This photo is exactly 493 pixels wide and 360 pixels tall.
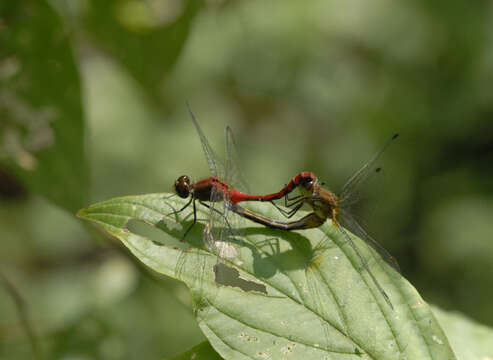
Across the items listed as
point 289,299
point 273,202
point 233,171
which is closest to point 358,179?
point 273,202

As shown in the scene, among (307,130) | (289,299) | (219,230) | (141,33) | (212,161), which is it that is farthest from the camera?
(307,130)

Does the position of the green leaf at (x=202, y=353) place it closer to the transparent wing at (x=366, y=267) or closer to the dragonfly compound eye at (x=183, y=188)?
the transparent wing at (x=366, y=267)

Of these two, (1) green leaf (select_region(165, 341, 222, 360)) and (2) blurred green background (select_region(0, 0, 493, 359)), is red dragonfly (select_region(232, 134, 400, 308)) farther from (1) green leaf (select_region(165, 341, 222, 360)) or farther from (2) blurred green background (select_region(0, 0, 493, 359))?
(2) blurred green background (select_region(0, 0, 493, 359))

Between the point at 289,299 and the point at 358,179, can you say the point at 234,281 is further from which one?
the point at 358,179

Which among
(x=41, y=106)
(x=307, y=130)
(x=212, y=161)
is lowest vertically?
(x=212, y=161)

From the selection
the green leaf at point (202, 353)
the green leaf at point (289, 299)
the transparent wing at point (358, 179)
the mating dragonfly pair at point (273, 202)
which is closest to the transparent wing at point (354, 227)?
the mating dragonfly pair at point (273, 202)

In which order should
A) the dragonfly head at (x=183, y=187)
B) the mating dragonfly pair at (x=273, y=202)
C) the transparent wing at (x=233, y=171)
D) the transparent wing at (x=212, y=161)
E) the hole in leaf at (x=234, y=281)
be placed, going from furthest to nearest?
the transparent wing at (x=233, y=171), the transparent wing at (x=212, y=161), the dragonfly head at (x=183, y=187), the mating dragonfly pair at (x=273, y=202), the hole in leaf at (x=234, y=281)

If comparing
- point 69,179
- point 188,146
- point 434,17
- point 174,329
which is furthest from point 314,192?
point 434,17

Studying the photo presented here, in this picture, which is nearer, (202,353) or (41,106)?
(202,353)
